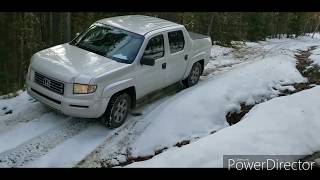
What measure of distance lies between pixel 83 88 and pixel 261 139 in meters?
3.18

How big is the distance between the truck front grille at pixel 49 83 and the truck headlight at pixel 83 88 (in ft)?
0.85

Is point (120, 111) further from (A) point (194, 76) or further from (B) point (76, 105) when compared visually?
(A) point (194, 76)

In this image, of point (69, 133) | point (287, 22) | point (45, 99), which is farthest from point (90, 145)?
point (287, 22)

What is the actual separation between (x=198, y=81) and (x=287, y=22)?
51.4 meters

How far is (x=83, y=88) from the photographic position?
708cm

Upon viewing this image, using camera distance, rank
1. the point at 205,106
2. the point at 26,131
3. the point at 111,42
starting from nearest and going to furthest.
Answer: the point at 26,131 < the point at 111,42 < the point at 205,106

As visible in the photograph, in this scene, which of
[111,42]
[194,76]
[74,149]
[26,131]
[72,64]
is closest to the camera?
[74,149]

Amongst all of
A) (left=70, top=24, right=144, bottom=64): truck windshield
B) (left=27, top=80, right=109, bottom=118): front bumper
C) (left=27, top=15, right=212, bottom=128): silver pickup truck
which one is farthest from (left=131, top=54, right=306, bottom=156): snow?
(left=70, top=24, right=144, bottom=64): truck windshield

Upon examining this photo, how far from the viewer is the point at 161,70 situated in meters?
8.87

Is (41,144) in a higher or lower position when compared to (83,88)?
lower

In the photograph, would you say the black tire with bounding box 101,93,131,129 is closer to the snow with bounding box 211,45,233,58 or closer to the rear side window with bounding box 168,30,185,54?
the rear side window with bounding box 168,30,185,54

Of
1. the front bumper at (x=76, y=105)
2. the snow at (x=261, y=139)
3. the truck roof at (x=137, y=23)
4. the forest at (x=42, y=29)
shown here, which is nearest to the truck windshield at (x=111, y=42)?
the truck roof at (x=137, y=23)

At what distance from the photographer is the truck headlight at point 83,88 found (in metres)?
7.06

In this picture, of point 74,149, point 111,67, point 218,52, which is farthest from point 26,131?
point 218,52
